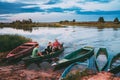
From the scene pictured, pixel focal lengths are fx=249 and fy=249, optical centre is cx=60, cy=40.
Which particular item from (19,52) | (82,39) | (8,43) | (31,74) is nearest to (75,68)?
(31,74)

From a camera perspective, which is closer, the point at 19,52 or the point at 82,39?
the point at 19,52

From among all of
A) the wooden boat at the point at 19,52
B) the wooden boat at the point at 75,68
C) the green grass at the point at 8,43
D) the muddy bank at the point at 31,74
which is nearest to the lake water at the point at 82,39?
the wooden boat at the point at 19,52

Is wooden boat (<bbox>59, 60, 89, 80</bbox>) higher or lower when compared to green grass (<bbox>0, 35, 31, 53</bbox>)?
lower

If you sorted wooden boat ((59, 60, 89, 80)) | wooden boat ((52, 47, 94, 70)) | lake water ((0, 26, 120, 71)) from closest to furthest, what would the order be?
1. wooden boat ((59, 60, 89, 80))
2. wooden boat ((52, 47, 94, 70))
3. lake water ((0, 26, 120, 71))

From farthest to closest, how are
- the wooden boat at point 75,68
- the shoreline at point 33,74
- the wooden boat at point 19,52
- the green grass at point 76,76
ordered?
1. the wooden boat at point 19,52
2. the wooden boat at point 75,68
3. the shoreline at point 33,74
4. the green grass at point 76,76

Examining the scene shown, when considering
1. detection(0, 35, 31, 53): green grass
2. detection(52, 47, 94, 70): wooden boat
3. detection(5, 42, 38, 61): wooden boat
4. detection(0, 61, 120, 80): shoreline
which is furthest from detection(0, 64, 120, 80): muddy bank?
detection(0, 35, 31, 53): green grass

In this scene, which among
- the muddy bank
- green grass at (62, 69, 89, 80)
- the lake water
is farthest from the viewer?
the lake water

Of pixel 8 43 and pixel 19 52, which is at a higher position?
pixel 8 43

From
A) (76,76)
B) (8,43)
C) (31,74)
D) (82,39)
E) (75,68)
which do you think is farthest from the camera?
(82,39)

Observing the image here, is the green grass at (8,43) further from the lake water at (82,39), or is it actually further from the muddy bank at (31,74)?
the muddy bank at (31,74)

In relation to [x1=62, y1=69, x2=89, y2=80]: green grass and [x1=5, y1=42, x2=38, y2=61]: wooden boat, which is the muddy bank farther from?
[x1=5, y1=42, x2=38, y2=61]: wooden boat

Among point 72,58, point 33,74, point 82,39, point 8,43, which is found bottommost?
point 82,39

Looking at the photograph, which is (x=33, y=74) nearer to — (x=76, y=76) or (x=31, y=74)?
(x=31, y=74)

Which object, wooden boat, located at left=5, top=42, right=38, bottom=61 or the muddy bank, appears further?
wooden boat, located at left=5, top=42, right=38, bottom=61
